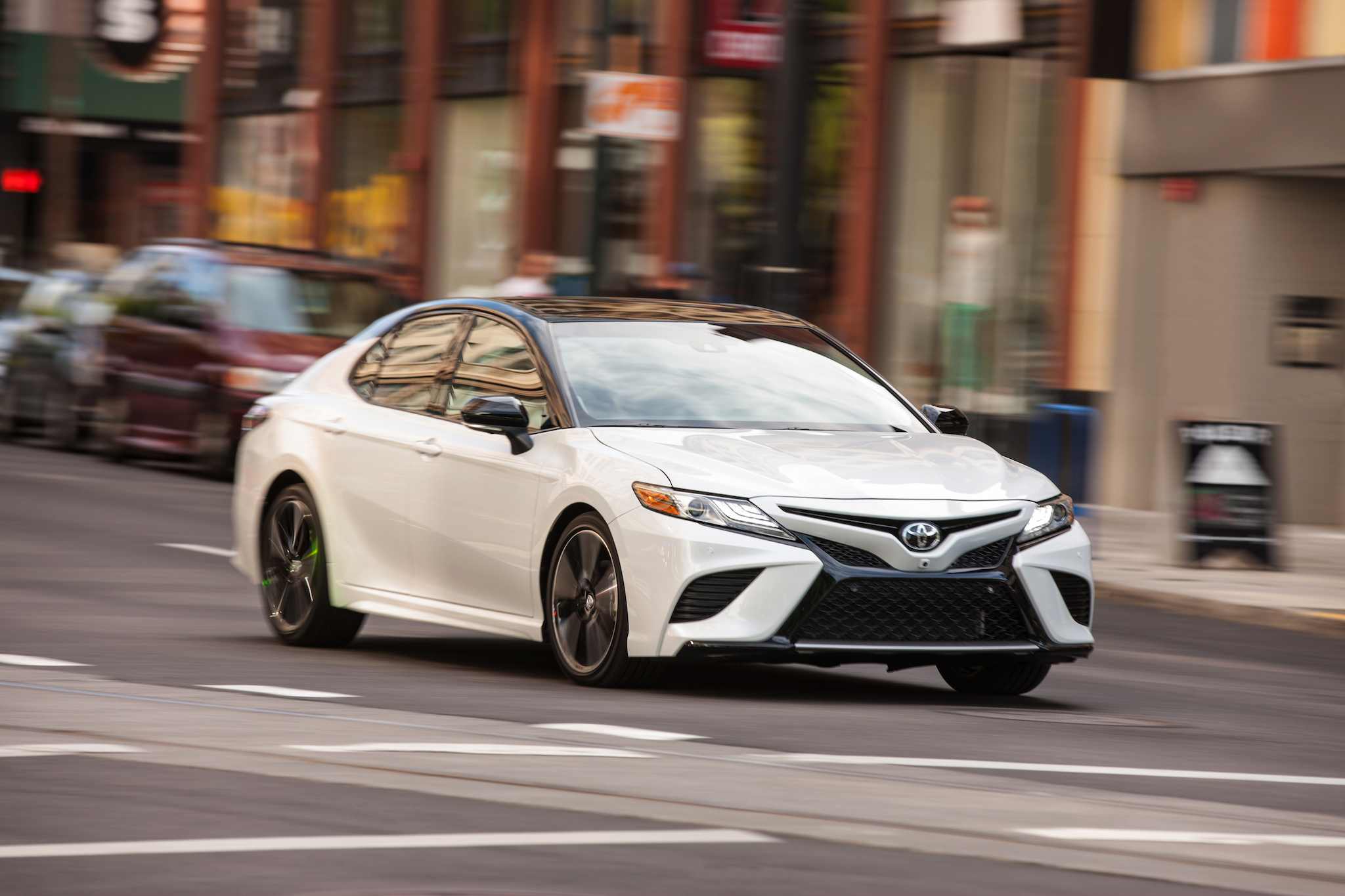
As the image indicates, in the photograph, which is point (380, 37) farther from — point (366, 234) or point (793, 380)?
point (793, 380)

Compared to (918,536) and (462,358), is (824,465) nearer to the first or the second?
(918,536)

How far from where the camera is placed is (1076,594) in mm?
8953

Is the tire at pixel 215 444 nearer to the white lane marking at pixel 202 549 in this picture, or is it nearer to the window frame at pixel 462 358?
the white lane marking at pixel 202 549

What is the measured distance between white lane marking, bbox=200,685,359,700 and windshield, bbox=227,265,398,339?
1155cm

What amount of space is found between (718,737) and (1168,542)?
9269 mm

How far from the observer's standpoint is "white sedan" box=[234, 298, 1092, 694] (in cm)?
843

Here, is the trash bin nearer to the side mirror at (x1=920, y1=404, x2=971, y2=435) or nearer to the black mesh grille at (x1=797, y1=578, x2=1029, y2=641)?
the side mirror at (x1=920, y1=404, x2=971, y2=435)

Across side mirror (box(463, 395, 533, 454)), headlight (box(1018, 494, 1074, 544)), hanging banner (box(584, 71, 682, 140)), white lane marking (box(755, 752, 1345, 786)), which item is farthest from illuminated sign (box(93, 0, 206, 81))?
white lane marking (box(755, 752, 1345, 786))

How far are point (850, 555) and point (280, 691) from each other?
2.06m

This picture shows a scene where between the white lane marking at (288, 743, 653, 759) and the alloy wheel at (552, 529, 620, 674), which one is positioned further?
the alloy wheel at (552, 529, 620, 674)

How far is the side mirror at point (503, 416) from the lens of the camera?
9.10m

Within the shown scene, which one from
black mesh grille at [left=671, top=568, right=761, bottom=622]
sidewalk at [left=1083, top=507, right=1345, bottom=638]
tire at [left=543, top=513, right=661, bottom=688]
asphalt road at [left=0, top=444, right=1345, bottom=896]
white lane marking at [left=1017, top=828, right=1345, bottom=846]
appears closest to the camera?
asphalt road at [left=0, top=444, right=1345, bottom=896]

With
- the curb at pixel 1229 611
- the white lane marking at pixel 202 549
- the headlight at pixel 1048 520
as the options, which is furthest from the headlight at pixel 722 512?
the white lane marking at pixel 202 549

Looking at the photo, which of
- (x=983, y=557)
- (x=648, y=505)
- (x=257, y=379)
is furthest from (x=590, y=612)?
(x=257, y=379)
